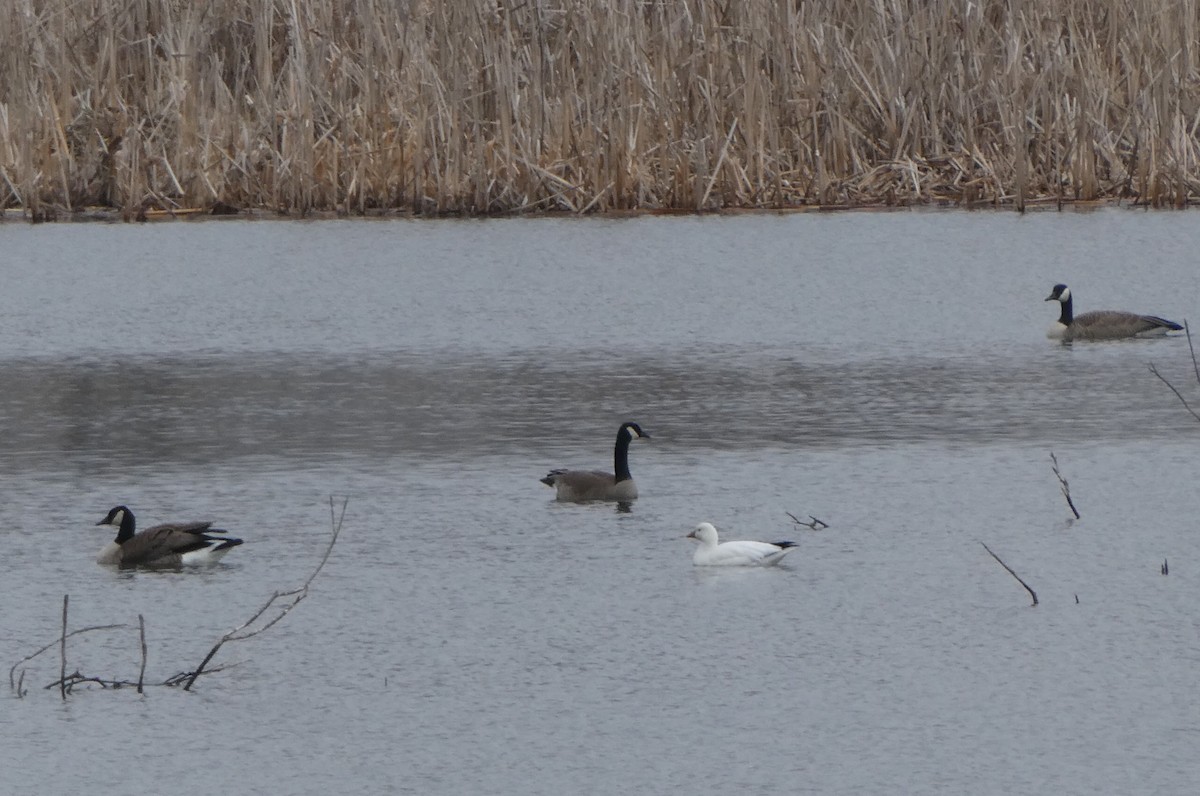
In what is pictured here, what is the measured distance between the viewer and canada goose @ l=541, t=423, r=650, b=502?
10.4 m

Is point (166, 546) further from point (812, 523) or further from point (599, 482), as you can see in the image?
point (812, 523)

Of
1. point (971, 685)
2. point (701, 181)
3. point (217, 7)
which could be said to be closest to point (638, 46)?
point (701, 181)

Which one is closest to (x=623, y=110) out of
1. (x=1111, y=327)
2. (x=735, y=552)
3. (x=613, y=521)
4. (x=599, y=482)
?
(x=1111, y=327)

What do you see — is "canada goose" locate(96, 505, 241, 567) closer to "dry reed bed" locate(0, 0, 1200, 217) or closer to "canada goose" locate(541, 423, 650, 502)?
"canada goose" locate(541, 423, 650, 502)

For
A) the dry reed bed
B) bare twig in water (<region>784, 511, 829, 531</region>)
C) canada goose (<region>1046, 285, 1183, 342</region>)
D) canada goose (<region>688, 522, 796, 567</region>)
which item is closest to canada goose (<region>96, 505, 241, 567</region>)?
canada goose (<region>688, 522, 796, 567</region>)

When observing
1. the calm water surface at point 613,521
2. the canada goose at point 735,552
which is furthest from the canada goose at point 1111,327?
the canada goose at point 735,552

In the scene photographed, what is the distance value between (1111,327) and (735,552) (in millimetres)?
7569

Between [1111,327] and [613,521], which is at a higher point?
[1111,327]

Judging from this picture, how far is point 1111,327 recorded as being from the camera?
1570 cm

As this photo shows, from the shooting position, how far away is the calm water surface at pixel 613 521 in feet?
22.0

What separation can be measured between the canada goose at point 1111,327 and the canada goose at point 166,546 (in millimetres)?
8297

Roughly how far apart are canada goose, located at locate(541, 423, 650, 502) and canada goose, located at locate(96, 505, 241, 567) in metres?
1.79

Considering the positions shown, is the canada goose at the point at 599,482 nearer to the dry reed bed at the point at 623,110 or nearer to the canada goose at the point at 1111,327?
the canada goose at the point at 1111,327

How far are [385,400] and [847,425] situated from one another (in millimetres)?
3030
